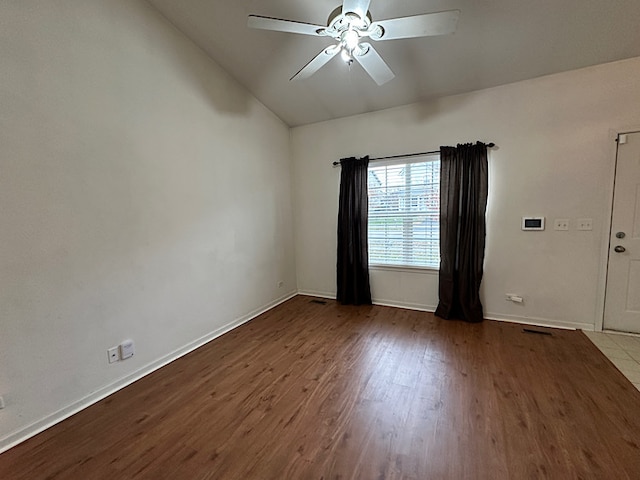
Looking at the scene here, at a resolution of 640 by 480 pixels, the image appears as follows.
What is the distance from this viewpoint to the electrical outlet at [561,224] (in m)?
2.93

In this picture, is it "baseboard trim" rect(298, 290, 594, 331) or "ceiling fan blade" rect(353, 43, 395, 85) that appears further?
"baseboard trim" rect(298, 290, 594, 331)

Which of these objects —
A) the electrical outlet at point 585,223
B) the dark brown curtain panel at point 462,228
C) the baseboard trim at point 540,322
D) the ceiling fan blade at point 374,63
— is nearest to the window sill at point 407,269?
the dark brown curtain panel at point 462,228

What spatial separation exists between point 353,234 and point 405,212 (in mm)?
758

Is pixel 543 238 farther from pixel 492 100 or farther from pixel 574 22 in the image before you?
pixel 574 22

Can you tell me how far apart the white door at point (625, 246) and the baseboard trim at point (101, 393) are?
4.06m

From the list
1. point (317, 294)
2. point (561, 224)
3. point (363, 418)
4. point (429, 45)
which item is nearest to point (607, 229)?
point (561, 224)

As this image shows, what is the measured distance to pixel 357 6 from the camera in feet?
5.49

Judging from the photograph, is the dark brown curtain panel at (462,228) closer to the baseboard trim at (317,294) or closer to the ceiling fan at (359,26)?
the baseboard trim at (317,294)

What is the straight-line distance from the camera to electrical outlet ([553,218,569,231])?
293cm

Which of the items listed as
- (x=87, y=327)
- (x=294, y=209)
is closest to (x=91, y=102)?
(x=87, y=327)

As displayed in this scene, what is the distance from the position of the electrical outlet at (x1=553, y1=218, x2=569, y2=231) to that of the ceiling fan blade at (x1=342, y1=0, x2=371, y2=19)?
2.84m

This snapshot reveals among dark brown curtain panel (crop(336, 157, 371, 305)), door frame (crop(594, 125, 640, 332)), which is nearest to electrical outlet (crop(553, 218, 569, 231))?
door frame (crop(594, 125, 640, 332))

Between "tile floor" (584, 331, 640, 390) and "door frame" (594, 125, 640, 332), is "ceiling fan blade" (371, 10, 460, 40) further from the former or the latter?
"tile floor" (584, 331, 640, 390)

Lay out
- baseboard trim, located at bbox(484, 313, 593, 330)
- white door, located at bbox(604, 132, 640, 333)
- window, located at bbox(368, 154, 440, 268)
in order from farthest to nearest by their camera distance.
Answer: window, located at bbox(368, 154, 440, 268), baseboard trim, located at bbox(484, 313, 593, 330), white door, located at bbox(604, 132, 640, 333)
